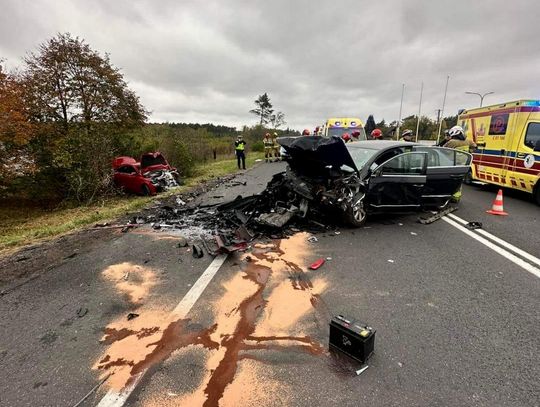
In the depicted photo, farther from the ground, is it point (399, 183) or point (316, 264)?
point (399, 183)

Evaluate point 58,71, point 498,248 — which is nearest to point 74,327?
point 498,248

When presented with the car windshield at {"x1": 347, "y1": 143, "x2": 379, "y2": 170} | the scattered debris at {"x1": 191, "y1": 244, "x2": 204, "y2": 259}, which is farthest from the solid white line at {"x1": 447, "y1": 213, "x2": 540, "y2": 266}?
the scattered debris at {"x1": 191, "y1": 244, "x2": 204, "y2": 259}

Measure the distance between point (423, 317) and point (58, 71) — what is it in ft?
60.5

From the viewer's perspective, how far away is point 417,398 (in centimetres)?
229

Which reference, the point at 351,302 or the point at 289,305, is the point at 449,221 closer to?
the point at 351,302

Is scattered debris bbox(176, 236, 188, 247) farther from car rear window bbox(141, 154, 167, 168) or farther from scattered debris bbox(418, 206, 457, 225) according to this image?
car rear window bbox(141, 154, 167, 168)

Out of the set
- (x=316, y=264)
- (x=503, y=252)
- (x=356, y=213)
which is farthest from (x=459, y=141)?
(x=316, y=264)

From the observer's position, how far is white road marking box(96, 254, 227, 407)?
224 cm

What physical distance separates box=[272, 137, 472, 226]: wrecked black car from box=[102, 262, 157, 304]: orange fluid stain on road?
2.52m

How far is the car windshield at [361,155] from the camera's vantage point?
266 inches

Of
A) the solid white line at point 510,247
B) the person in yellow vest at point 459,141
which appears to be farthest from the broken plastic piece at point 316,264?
the person in yellow vest at point 459,141

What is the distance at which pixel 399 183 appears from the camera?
670cm

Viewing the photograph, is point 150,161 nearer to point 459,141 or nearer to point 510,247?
point 459,141

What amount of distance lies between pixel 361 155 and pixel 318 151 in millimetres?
1542
